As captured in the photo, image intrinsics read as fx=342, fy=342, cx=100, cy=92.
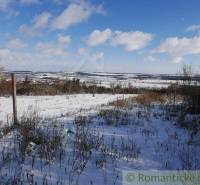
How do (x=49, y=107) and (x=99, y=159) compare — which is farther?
(x=49, y=107)

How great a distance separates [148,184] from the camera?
493cm

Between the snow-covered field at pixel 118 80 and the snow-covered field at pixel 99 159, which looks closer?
the snow-covered field at pixel 99 159

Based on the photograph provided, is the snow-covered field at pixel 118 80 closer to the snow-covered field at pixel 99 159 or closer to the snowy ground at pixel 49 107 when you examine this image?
the snowy ground at pixel 49 107

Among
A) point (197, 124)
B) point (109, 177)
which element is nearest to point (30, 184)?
point (109, 177)

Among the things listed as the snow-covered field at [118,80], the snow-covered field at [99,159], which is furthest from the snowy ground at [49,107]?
the snow-covered field at [118,80]

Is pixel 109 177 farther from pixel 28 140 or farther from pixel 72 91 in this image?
pixel 72 91

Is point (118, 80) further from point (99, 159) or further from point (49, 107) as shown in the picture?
point (99, 159)

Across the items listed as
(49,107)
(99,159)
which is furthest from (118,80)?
(99,159)

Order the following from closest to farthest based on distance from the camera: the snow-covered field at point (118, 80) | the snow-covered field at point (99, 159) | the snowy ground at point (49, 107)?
1. the snow-covered field at point (99, 159)
2. the snowy ground at point (49, 107)
3. the snow-covered field at point (118, 80)

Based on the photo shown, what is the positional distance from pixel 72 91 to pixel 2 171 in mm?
21348

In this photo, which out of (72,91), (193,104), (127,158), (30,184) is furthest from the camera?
(72,91)

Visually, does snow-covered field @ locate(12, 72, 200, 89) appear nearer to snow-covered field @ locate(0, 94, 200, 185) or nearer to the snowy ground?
the snowy ground

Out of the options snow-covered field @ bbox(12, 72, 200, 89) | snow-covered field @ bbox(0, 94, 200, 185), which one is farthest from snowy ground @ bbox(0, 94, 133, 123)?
snow-covered field @ bbox(12, 72, 200, 89)

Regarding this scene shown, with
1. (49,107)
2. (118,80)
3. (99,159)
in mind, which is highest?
(99,159)
